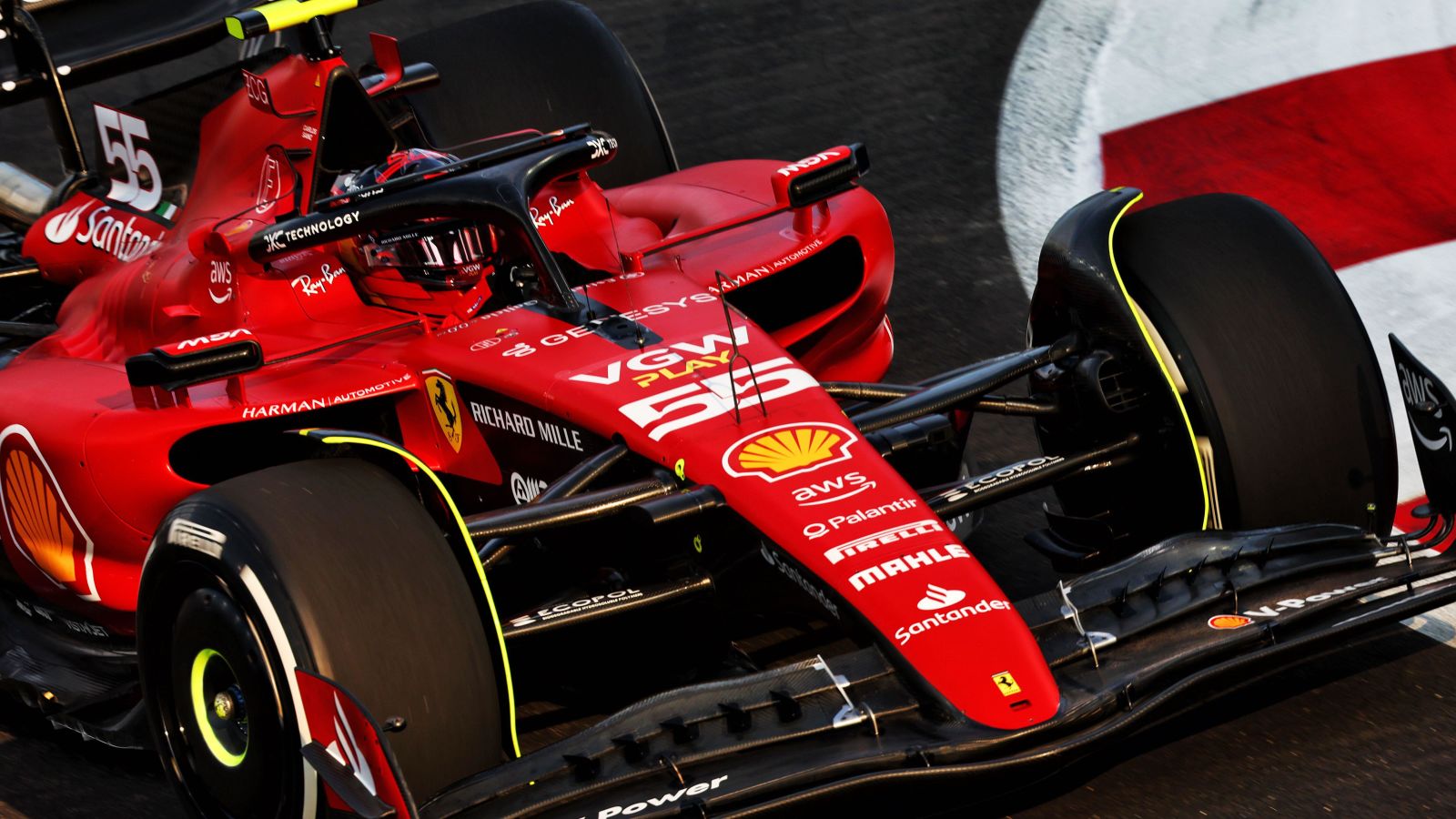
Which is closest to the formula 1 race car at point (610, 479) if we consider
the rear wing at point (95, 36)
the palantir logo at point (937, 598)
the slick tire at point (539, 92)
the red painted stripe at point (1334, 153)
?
the palantir logo at point (937, 598)

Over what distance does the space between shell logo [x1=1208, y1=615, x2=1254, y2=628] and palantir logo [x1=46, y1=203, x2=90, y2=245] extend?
4243 mm

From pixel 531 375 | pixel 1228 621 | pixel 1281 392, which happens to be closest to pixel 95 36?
pixel 531 375

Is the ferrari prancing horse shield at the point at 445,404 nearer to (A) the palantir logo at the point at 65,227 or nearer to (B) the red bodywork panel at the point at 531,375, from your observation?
(B) the red bodywork panel at the point at 531,375

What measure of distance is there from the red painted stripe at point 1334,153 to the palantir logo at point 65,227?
4189mm

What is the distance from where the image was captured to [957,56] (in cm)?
944

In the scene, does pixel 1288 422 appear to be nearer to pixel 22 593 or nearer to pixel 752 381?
pixel 752 381

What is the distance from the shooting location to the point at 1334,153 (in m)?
8.00

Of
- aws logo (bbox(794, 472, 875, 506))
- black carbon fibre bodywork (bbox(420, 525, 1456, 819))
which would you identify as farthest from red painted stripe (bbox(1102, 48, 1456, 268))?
aws logo (bbox(794, 472, 875, 506))

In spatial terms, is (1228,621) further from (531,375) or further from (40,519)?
(40,519)

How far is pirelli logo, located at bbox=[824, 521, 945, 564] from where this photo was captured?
402 cm

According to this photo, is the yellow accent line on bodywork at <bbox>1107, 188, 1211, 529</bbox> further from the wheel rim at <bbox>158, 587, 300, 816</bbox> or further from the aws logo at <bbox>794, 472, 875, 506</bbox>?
the wheel rim at <bbox>158, 587, 300, 816</bbox>

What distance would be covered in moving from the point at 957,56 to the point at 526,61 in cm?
299

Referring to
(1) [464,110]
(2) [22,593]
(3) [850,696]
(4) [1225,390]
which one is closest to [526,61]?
(1) [464,110]

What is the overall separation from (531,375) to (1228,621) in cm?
179
